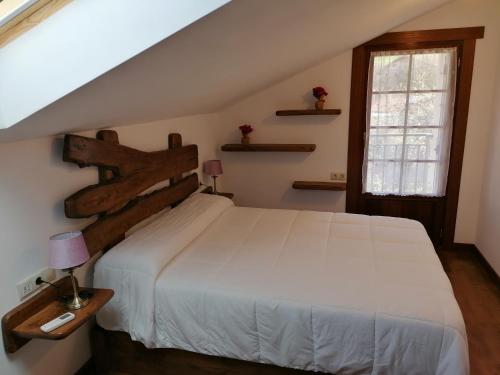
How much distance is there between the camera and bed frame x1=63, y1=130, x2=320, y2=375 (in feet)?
5.90

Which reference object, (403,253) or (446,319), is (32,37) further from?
(403,253)

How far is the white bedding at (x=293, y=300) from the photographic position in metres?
1.54

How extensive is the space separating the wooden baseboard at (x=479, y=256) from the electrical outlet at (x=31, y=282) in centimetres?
321

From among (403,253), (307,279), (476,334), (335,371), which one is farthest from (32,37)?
(476,334)

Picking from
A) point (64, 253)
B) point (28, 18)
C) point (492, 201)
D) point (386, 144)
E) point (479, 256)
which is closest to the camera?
point (28, 18)

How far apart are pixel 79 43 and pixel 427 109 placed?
122 inches

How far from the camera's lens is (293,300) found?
167cm

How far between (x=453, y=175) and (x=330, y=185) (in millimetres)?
1151

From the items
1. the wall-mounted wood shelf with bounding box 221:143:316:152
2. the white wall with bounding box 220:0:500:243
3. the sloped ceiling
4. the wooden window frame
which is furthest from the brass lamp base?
the white wall with bounding box 220:0:500:243

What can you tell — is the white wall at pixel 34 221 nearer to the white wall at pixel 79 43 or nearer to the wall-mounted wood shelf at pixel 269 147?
the white wall at pixel 79 43

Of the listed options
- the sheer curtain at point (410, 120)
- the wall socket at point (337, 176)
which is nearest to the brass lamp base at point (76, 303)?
the wall socket at point (337, 176)

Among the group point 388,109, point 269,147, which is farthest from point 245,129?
point 388,109

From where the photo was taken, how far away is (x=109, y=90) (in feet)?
4.55

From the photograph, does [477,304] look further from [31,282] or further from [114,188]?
[31,282]
